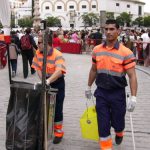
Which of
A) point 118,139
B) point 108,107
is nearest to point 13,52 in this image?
point 118,139

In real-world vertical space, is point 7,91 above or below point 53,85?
below

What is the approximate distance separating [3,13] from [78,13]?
146447 millimetres

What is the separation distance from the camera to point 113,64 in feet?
18.6

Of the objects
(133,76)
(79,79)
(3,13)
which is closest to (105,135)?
(133,76)

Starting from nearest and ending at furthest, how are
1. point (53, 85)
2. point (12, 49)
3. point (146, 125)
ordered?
point (53, 85) < point (146, 125) < point (12, 49)

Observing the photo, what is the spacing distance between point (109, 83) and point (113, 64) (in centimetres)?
24

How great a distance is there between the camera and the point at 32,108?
205 inches

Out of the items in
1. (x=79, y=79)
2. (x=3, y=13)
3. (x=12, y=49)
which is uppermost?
(x=3, y=13)

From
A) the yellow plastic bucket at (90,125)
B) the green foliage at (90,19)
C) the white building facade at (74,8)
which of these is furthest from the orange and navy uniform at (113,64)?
the white building facade at (74,8)

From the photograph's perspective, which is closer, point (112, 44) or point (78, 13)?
point (112, 44)

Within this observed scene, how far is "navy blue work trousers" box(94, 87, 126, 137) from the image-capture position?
5.71 metres

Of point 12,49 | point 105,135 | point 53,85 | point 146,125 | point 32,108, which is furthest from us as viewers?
point 12,49

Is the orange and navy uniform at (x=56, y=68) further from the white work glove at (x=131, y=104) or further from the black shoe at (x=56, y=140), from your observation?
the white work glove at (x=131, y=104)

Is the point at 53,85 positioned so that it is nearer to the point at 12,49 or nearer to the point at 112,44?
the point at 112,44
